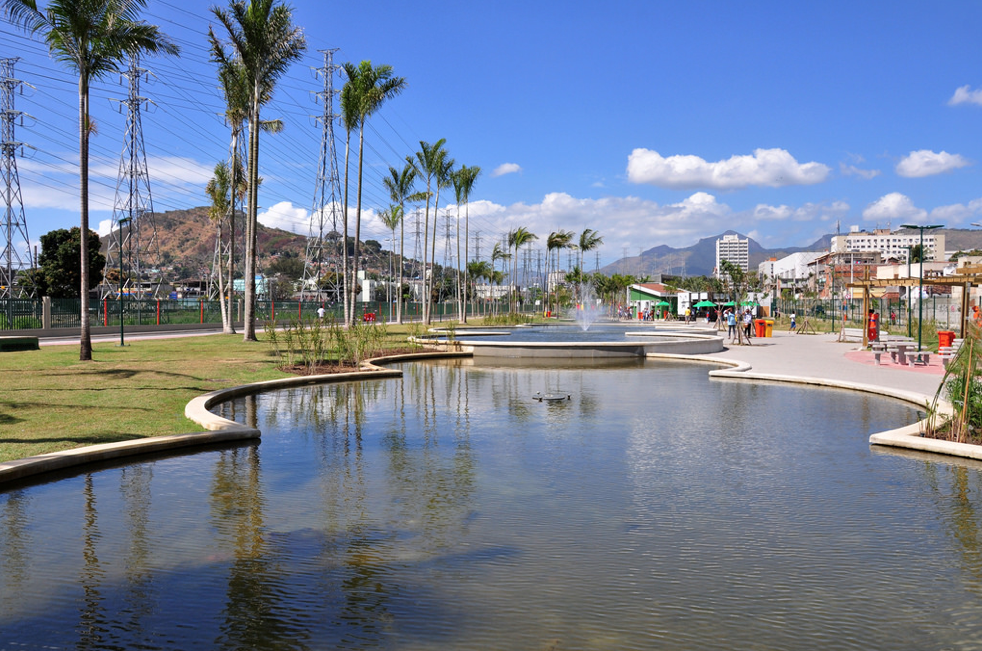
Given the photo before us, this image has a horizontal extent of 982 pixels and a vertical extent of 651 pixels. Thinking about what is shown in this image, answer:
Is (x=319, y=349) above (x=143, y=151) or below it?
below

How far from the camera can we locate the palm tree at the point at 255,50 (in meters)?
30.1

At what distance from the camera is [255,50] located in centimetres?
3083

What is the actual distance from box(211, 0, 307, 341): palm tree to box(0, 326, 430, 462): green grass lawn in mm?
8567

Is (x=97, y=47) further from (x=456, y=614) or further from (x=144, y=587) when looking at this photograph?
(x=456, y=614)

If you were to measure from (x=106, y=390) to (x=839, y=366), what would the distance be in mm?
20775

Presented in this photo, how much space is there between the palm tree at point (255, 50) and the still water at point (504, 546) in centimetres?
2248

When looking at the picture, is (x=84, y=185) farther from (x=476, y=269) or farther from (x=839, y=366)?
(x=476, y=269)

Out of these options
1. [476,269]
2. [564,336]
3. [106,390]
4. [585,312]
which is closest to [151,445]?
[106,390]

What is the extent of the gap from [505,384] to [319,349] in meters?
5.72

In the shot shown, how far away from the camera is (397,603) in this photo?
17.3ft

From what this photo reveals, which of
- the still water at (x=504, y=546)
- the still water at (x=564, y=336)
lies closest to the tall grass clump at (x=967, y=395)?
the still water at (x=504, y=546)

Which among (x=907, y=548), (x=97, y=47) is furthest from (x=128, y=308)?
(x=907, y=548)

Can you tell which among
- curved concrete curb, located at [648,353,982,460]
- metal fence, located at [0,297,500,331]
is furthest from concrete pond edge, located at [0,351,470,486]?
metal fence, located at [0,297,500,331]

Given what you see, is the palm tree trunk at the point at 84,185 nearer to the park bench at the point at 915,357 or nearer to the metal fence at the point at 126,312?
the metal fence at the point at 126,312
